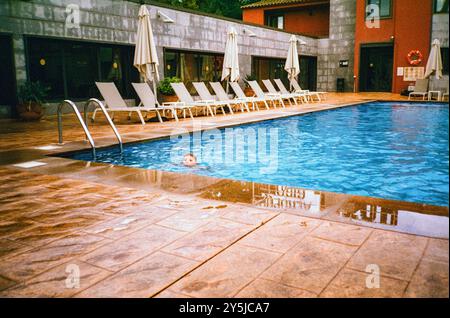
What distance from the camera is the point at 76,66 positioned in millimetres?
11250

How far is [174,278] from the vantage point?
1.97m

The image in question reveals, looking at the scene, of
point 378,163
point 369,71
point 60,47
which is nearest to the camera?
point 378,163

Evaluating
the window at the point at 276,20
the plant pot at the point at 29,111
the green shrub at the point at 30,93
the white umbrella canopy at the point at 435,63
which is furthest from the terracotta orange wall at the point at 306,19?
the plant pot at the point at 29,111

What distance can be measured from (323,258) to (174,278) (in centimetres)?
83

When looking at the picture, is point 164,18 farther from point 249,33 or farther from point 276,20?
point 276,20

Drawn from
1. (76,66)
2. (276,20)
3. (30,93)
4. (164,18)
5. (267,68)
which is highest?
(276,20)

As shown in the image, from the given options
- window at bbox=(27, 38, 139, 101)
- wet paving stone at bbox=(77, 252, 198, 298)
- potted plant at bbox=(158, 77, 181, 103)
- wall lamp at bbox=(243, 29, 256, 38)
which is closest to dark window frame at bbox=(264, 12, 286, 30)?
wall lamp at bbox=(243, 29, 256, 38)

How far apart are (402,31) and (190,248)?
21.5 metres

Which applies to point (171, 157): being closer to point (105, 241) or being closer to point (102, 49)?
point (105, 241)

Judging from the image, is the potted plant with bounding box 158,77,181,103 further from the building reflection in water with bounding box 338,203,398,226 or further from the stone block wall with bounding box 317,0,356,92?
the stone block wall with bounding box 317,0,356,92

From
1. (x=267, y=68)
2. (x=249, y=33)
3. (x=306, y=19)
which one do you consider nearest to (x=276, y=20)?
(x=306, y=19)

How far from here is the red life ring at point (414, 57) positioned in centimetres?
1964

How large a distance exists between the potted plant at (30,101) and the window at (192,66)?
17.1ft
